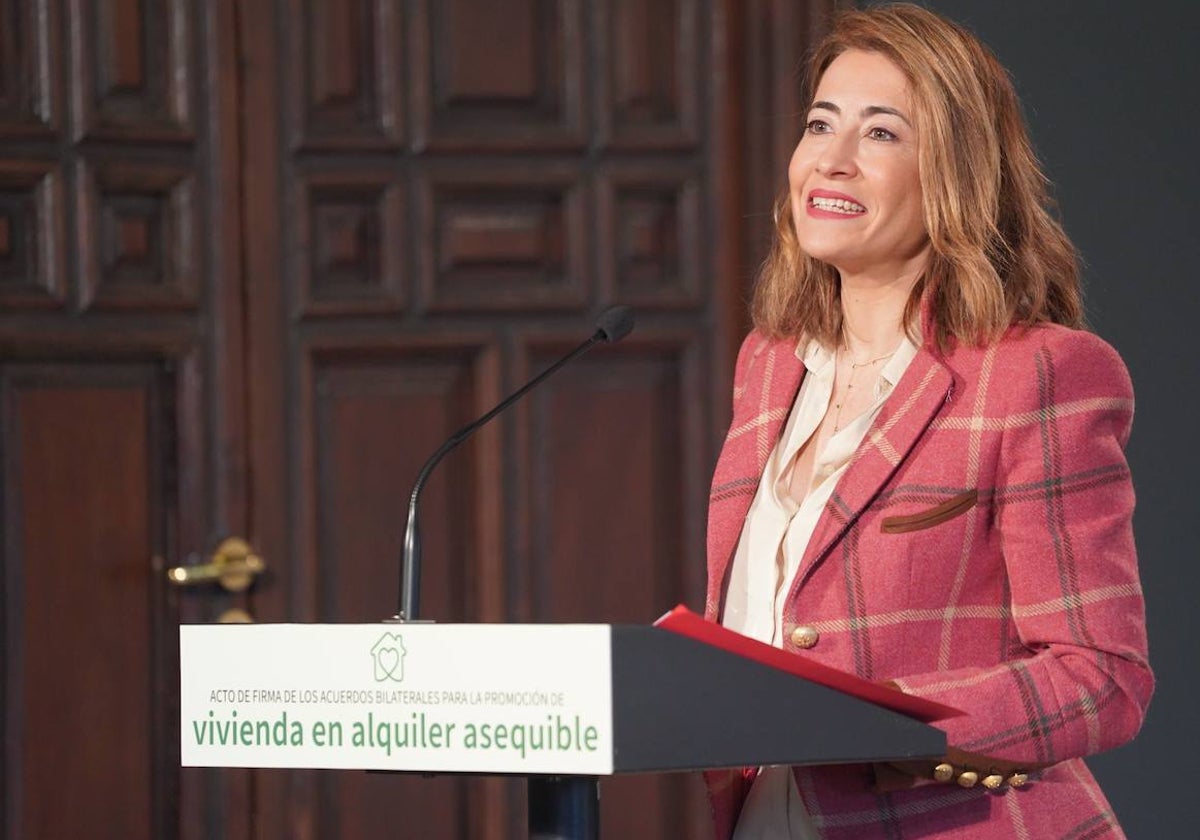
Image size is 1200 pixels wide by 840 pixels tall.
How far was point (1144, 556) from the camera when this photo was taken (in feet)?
11.3

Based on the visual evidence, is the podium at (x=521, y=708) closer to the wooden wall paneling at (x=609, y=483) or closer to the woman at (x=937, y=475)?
the woman at (x=937, y=475)

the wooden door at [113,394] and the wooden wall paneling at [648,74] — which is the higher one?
the wooden wall paneling at [648,74]

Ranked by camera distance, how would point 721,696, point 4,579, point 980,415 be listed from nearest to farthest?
point 721,696
point 980,415
point 4,579

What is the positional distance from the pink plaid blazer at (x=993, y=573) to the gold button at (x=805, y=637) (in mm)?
Answer: 11

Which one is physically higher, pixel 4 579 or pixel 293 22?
pixel 293 22

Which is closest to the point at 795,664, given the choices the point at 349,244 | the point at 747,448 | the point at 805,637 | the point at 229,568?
the point at 805,637

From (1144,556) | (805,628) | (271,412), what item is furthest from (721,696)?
(1144,556)

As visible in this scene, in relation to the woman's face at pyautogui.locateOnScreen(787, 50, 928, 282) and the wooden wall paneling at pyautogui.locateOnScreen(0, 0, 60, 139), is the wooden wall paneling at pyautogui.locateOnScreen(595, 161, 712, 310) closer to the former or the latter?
the wooden wall paneling at pyautogui.locateOnScreen(0, 0, 60, 139)

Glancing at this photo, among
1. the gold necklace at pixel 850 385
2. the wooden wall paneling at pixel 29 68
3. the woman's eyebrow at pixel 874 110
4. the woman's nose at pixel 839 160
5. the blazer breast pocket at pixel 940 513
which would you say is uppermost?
the wooden wall paneling at pixel 29 68

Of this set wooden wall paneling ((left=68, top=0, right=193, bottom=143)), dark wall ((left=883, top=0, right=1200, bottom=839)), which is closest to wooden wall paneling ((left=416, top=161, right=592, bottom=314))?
wooden wall paneling ((left=68, top=0, right=193, bottom=143))

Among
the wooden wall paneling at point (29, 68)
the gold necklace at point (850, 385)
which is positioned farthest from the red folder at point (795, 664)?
the wooden wall paneling at point (29, 68)

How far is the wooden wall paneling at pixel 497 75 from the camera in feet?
10.9

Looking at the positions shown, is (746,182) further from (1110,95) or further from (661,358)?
(1110,95)

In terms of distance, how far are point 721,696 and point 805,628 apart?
0.53 m
